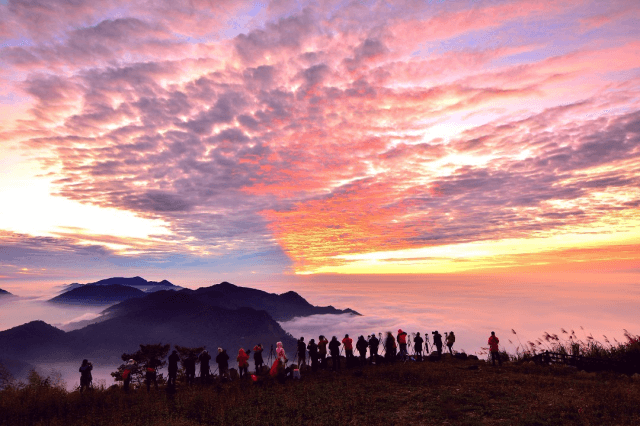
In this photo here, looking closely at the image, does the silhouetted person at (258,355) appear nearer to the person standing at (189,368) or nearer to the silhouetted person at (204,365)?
the silhouetted person at (204,365)

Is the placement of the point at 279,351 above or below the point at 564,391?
above

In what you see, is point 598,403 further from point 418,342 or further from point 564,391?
point 418,342

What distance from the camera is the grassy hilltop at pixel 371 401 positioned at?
11977mm

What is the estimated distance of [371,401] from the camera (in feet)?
47.5

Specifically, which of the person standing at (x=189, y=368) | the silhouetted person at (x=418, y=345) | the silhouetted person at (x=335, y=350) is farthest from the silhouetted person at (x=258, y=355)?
the silhouetted person at (x=418, y=345)

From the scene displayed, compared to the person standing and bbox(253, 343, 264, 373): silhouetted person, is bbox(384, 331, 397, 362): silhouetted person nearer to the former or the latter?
bbox(253, 343, 264, 373): silhouetted person

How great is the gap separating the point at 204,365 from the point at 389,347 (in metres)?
12.0

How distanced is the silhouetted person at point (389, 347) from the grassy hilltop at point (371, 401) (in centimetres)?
375

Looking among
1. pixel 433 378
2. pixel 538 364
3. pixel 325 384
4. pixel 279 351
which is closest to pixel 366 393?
pixel 325 384

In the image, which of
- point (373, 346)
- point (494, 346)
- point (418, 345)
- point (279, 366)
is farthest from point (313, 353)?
point (494, 346)

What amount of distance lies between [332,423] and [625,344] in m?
17.8

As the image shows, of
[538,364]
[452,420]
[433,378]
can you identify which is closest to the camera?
[452,420]

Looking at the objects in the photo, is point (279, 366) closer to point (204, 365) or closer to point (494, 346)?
point (204, 365)

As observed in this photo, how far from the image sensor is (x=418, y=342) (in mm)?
24297
